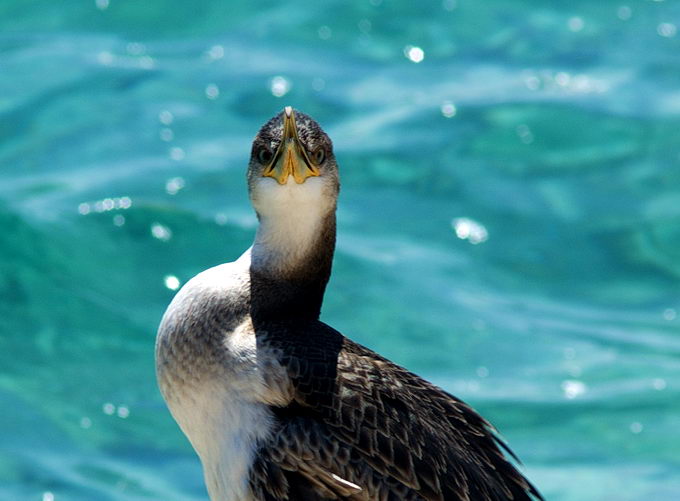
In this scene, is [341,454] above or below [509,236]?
below

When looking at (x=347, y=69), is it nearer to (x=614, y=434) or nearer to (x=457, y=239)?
(x=457, y=239)

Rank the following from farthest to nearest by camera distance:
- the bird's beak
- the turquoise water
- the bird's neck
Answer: the turquoise water < the bird's neck < the bird's beak

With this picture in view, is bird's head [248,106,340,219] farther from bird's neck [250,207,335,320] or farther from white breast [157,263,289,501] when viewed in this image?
white breast [157,263,289,501]

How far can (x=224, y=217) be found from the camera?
31.5 feet

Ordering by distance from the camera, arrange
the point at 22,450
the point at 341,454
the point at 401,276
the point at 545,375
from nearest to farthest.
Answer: the point at 341,454 → the point at 22,450 → the point at 545,375 → the point at 401,276

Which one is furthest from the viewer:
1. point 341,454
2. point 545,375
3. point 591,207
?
point 591,207

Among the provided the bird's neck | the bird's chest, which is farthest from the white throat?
the bird's chest

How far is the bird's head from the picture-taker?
460cm

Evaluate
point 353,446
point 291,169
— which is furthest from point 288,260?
point 353,446

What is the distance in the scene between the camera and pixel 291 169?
4.59m

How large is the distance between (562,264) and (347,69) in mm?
2910

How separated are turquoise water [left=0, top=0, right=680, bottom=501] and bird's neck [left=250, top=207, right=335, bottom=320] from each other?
3.03m

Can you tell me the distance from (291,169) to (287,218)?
21cm

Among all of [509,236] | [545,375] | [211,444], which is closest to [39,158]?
[509,236]
